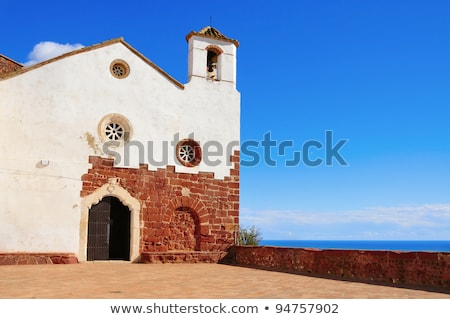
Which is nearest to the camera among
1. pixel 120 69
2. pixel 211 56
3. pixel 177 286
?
pixel 177 286

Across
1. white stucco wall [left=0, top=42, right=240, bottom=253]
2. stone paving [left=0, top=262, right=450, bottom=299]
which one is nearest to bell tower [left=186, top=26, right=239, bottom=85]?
white stucco wall [left=0, top=42, right=240, bottom=253]

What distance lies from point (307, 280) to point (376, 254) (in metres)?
1.54

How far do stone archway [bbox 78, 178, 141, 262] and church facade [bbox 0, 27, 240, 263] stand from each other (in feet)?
0.10

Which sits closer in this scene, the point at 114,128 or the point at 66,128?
the point at 66,128

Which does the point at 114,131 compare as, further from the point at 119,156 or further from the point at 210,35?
the point at 210,35

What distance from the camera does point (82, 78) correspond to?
1501cm

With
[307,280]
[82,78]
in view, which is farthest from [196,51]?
[307,280]

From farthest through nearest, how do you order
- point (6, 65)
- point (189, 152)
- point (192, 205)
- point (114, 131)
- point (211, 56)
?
point (211, 56), point (6, 65), point (189, 152), point (192, 205), point (114, 131)

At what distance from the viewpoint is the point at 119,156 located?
1519cm

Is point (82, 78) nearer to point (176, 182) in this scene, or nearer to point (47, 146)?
point (47, 146)

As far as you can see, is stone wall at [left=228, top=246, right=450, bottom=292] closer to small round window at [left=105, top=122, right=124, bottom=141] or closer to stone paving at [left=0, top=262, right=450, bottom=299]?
stone paving at [left=0, top=262, right=450, bottom=299]

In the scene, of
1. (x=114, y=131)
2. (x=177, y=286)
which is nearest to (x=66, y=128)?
(x=114, y=131)

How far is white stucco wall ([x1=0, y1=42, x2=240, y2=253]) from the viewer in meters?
13.7

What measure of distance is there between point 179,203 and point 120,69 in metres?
4.67
